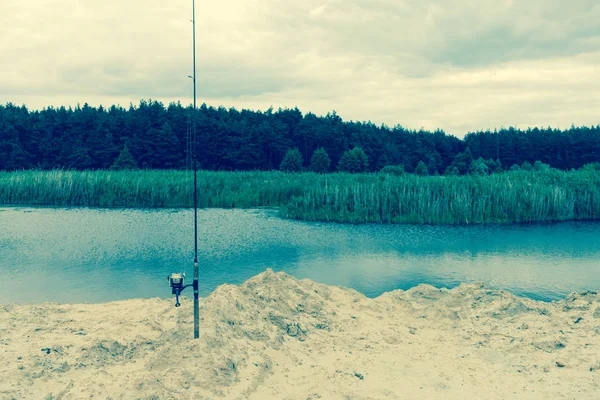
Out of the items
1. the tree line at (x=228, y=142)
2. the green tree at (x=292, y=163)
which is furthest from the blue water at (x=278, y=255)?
the green tree at (x=292, y=163)

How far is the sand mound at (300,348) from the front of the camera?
4941 mm

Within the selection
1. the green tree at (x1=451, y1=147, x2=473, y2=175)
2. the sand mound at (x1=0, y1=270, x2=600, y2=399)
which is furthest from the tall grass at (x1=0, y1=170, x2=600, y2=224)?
the green tree at (x1=451, y1=147, x2=473, y2=175)

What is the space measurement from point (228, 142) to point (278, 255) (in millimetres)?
44707

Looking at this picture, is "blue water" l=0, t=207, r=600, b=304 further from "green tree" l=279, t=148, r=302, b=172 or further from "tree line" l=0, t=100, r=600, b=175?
"green tree" l=279, t=148, r=302, b=172

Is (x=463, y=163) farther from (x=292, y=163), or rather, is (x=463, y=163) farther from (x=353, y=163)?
(x=292, y=163)

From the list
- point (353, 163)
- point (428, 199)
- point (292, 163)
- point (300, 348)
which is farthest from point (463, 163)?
point (300, 348)

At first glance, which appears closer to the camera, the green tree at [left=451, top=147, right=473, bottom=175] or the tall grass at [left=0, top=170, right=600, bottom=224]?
the tall grass at [left=0, top=170, right=600, bottom=224]

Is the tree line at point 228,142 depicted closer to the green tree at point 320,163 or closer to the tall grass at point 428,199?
the green tree at point 320,163

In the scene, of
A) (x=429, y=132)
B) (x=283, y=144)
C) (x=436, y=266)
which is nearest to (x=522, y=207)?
(x=436, y=266)

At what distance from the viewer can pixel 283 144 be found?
6150cm

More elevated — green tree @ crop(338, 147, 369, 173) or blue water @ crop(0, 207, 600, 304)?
green tree @ crop(338, 147, 369, 173)

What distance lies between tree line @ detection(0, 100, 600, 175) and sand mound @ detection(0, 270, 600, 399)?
3169 cm

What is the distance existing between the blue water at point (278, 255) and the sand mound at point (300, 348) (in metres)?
1.93

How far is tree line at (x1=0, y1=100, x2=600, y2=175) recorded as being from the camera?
51625mm
